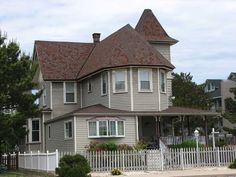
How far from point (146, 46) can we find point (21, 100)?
11.7m

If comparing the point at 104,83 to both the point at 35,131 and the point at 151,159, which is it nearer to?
the point at 35,131

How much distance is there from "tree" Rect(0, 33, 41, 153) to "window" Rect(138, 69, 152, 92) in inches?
332

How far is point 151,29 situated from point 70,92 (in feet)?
29.5

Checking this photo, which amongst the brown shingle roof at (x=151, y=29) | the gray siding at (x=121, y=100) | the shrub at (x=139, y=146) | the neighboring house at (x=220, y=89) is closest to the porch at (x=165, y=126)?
the shrub at (x=139, y=146)

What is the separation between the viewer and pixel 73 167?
24734mm

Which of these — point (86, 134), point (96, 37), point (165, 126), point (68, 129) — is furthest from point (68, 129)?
→ point (96, 37)

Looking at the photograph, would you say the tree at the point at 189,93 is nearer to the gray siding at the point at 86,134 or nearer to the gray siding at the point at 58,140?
the gray siding at the point at 58,140

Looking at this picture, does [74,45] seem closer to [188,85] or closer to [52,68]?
[52,68]

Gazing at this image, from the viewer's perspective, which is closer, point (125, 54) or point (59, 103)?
point (125, 54)

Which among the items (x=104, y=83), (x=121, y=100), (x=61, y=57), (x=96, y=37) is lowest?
(x=121, y=100)

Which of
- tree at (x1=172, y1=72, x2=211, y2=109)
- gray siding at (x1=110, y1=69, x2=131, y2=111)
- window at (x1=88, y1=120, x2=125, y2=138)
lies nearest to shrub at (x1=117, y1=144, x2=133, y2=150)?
window at (x1=88, y1=120, x2=125, y2=138)

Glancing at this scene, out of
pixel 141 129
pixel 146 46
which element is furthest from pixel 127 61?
pixel 141 129

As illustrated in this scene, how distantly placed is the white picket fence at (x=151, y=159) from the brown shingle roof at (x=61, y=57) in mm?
10490

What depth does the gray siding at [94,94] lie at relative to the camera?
38256mm
